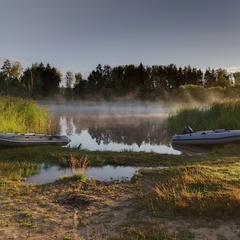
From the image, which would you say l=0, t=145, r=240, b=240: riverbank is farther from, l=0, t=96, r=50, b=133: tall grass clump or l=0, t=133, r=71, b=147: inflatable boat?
l=0, t=96, r=50, b=133: tall grass clump

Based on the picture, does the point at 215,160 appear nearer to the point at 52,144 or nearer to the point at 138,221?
the point at 138,221

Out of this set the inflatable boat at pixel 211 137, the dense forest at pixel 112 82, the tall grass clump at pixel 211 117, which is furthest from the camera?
the dense forest at pixel 112 82

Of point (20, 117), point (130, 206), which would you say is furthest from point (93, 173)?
point (20, 117)

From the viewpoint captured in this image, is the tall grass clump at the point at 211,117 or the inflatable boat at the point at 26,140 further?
the tall grass clump at the point at 211,117

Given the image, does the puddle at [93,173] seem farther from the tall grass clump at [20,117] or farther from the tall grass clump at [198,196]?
the tall grass clump at [20,117]

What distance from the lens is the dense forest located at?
5181cm

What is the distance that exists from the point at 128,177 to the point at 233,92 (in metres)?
34.9

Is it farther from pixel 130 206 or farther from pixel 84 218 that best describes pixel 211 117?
pixel 84 218

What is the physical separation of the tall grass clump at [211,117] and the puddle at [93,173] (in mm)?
7931

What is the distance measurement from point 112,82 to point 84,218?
185 feet

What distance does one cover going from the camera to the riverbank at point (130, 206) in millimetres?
4074

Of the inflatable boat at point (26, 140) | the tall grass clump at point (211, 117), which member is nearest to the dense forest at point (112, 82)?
the tall grass clump at point (211, 117)

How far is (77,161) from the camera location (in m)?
8.53

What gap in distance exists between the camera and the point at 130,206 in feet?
16.5
